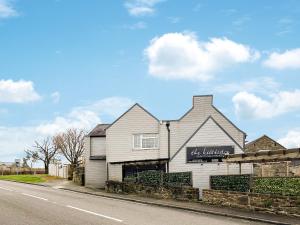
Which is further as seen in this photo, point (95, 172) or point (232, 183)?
point (95, 172)

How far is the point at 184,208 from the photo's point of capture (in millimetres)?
23234

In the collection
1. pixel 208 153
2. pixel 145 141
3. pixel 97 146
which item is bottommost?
pixel 208 153

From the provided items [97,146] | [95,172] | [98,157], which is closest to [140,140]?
[98,157]

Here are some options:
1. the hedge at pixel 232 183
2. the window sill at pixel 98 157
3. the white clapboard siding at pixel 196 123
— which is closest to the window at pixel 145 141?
the white clapboard siding at pixel 196 123

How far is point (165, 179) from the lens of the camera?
3097cm

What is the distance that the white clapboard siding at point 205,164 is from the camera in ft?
135

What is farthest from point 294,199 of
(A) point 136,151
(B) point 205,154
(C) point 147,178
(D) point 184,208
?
(A) point 136,151

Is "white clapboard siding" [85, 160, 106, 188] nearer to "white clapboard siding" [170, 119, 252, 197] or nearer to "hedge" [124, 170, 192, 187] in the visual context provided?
"white clapboard siding" [170, 119, 252, 197]

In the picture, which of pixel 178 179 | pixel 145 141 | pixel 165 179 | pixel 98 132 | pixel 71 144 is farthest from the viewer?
pixel 71 144

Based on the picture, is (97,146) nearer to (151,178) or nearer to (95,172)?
(95,172)

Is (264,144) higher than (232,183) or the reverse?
higher

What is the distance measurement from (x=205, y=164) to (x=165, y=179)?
11.2 metres

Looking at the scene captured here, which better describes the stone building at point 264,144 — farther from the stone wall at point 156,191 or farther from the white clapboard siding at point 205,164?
the stone wall at point 156,191

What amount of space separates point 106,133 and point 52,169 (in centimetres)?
3158
